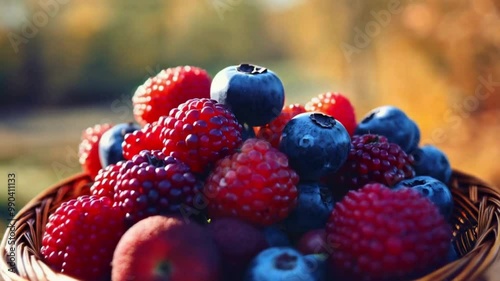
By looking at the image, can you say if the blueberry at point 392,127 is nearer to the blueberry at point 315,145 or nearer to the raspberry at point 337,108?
the raspberry at point 337,108

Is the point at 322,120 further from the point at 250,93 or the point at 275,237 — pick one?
the point at 275,237

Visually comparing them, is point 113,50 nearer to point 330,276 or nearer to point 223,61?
point 223,61

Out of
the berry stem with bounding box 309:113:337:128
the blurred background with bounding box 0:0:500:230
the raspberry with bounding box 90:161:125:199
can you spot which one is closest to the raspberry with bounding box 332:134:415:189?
the berry stem with bounding box 309:113:337:128

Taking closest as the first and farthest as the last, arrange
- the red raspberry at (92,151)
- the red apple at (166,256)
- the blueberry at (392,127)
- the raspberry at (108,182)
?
the red apple at (166,256) < the raspberry at (108,182) < the blueberry at (392,127) < the red raspberry at (92,151)

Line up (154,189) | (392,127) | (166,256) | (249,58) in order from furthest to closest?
(249,58), (392,127), (154,189), (166,256)

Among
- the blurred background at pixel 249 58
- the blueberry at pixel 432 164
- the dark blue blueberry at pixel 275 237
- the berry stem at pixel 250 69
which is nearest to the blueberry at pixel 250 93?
the berry stem at pixel 250 69

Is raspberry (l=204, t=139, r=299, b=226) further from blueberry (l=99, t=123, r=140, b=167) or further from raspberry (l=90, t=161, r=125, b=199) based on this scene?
blueberry (l=99, t=123, r=140, b=167)

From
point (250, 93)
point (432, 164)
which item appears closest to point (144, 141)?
point (250, 93)
